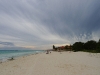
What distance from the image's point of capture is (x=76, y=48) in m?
65.0

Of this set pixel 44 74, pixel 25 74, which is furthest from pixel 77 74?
pixel 25 74

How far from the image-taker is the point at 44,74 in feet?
23.5

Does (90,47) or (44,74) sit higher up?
(90,47)

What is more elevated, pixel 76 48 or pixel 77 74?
pixel 76 48

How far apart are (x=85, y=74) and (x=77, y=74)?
23.0 inches

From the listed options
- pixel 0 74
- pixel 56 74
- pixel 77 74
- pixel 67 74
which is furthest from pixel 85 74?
pixel 0 74

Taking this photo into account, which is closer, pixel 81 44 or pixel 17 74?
pixel 17 74

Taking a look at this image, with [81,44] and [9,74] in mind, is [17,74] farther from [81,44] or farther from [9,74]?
[81,44]

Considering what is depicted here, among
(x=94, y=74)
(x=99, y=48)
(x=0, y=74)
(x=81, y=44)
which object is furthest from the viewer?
(x=81, y=44)

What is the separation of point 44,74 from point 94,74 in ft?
11.9

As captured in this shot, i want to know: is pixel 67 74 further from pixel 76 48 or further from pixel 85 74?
pixel 76 48

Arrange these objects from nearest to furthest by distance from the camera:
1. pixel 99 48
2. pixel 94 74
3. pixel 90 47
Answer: pixel 94 74
pixel 99 48
pixel 90 47

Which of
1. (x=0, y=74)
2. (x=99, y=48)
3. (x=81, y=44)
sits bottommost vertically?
(x=0, y=74)

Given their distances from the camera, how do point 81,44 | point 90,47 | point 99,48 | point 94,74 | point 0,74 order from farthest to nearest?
point 81,44, point 90,47, point 99,48, point 0,74, point 94,74
